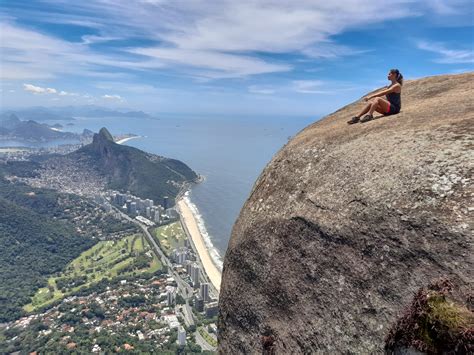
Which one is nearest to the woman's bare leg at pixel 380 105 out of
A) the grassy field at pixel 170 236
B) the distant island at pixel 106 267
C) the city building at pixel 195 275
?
the distant island at pixel 106 267

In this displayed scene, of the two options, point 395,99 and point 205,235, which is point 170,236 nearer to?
point 205,235

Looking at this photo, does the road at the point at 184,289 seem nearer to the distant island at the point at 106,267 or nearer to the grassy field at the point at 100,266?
the distant island at the point at 106,267

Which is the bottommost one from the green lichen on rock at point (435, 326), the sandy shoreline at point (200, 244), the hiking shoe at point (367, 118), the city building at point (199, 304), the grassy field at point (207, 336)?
the grassy field at point (207, 336)

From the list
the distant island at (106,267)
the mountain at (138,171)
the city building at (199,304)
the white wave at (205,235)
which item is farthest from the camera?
the mountain at (138,171)

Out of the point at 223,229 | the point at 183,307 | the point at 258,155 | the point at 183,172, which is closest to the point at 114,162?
the point at 183,172

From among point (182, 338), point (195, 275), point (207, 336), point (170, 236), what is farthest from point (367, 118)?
point (170, 236)

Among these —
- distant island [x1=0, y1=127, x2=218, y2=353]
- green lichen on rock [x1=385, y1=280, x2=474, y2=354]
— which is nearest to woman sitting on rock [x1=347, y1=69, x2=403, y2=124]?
green lichen on rock [x1=385, y1=280, x2=474, y2=354]
